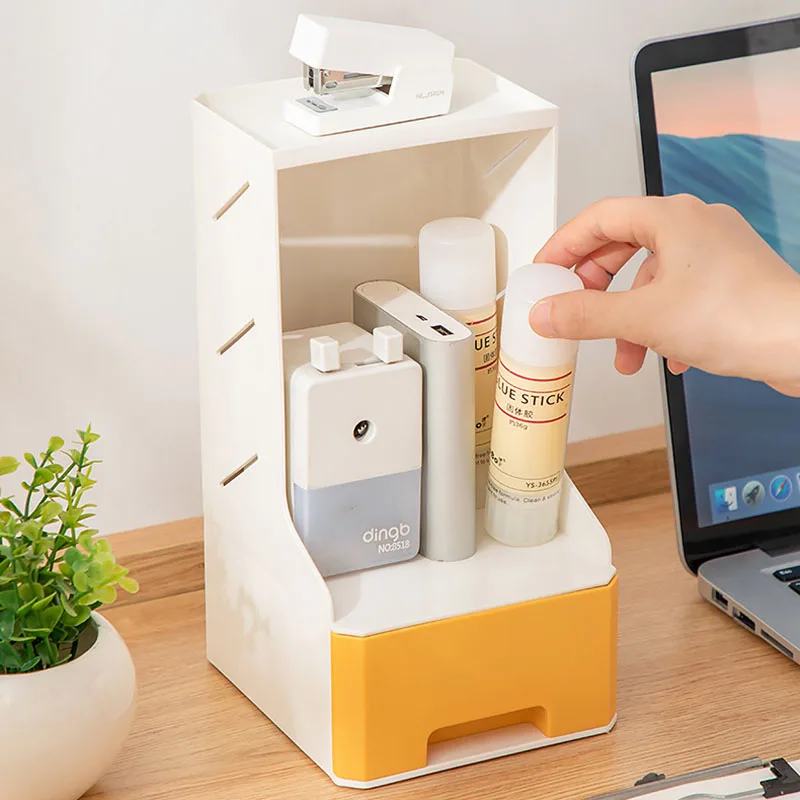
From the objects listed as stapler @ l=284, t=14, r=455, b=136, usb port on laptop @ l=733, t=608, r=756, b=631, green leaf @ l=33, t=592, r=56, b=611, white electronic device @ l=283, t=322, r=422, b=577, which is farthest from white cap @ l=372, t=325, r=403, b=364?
usb port on laptop @ l=733, t=608, r=756, b=631

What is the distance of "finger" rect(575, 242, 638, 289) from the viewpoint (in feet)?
2.41

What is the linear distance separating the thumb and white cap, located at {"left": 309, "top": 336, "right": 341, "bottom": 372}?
4.2 inches

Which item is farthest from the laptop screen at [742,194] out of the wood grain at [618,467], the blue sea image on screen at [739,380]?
the wood grain at [618,467]

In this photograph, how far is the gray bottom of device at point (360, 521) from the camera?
0.71 metres

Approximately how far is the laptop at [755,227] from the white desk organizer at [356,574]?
0.14 meters

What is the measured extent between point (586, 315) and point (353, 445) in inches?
5.9

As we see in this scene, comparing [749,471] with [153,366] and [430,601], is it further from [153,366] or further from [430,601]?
[153,366]

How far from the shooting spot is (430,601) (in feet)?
2.32

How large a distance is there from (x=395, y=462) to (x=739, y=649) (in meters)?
0.28

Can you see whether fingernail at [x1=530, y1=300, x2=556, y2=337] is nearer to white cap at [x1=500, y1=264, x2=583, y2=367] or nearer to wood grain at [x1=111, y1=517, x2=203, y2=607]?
white cap at [x1=500, y1=264, x2=583, y2=367]

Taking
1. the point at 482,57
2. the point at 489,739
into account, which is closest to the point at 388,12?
the point at 482,57

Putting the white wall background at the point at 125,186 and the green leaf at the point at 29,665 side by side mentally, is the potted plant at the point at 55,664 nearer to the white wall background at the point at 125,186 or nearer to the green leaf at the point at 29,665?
the green leaf at the point at 29,665

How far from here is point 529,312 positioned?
677 millimetres

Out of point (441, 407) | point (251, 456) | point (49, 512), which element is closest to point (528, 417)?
point (441, 407)
